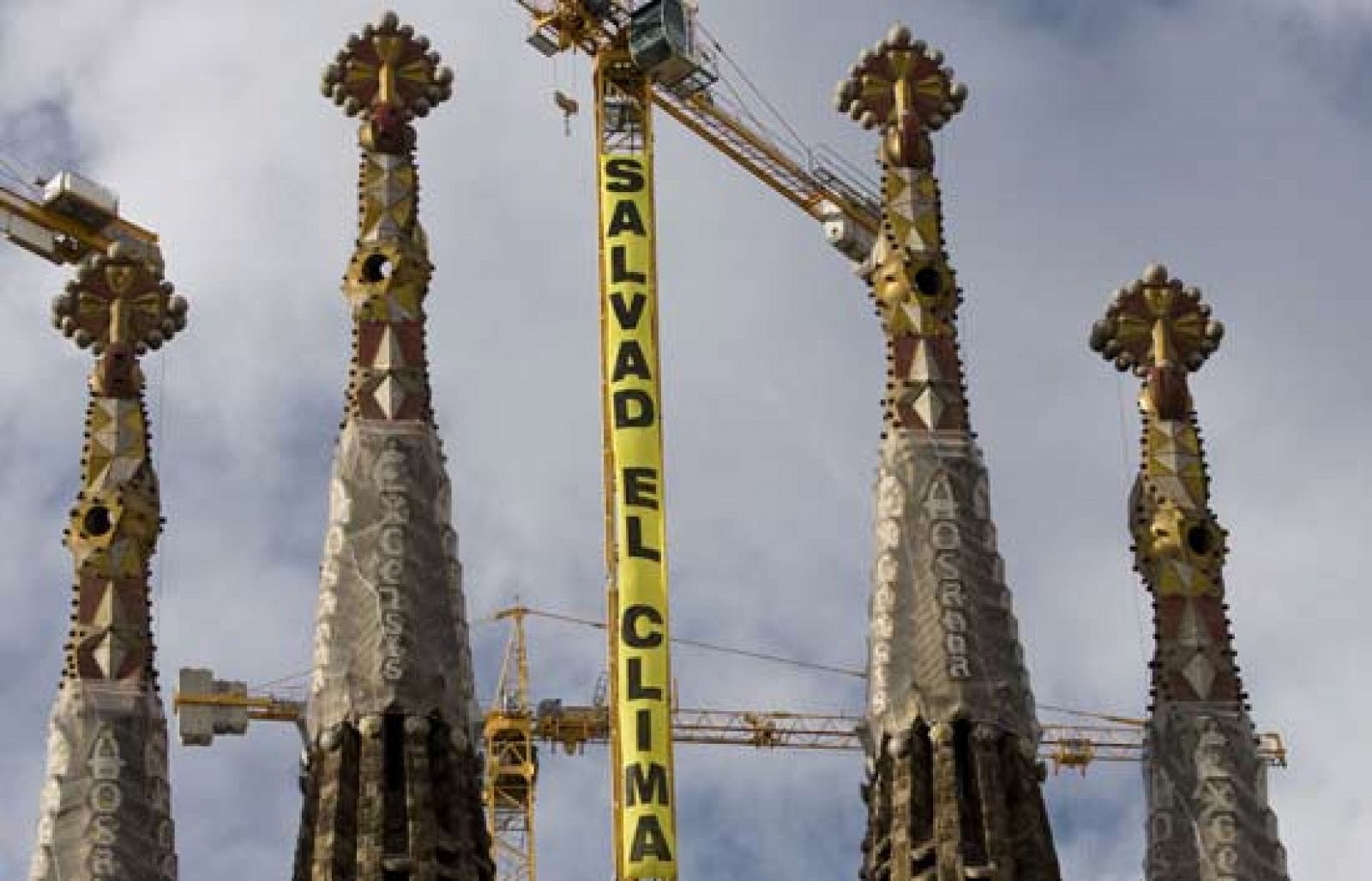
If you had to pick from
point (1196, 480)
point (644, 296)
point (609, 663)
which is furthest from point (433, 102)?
point (1196, 480)

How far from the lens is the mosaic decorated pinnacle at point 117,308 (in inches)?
2215

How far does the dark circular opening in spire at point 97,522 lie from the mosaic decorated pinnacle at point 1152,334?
55.4 feet

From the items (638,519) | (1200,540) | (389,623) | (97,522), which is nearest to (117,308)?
(97,522)

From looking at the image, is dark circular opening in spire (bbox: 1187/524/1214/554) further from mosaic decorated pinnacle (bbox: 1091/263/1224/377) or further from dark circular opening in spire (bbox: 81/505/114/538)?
dark circular opening in spire (bbox: 81/505/114/538)

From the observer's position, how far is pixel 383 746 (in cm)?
5181

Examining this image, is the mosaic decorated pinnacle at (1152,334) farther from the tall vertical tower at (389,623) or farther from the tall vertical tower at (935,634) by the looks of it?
the tall vertical tower at (389,623)

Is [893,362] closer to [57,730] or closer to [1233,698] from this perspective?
[1233,698]

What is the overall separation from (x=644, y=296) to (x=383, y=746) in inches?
542

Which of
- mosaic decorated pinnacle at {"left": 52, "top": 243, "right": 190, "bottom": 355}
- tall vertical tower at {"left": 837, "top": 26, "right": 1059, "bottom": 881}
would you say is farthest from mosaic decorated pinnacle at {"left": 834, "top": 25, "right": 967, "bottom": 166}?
mosaic decorated pinnacle at {"left": 52, "top": 243, "right": 190, "bottom": 355}

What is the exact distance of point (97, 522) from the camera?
5459 centimetres

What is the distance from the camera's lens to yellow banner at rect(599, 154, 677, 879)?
5691 cm

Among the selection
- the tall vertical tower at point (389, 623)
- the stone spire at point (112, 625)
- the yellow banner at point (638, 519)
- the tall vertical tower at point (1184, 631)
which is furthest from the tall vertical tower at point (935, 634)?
the stone spire at point (112, 625)

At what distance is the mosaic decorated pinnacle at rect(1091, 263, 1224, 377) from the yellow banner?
8792mm

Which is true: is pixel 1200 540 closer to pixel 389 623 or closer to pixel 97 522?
pixel 389 623
